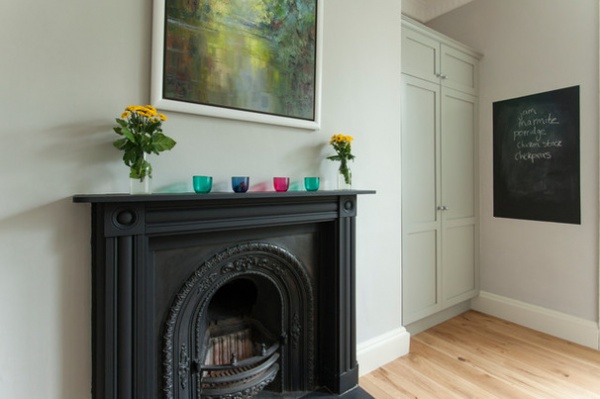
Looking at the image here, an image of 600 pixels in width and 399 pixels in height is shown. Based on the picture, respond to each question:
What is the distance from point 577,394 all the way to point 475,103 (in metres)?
2.27

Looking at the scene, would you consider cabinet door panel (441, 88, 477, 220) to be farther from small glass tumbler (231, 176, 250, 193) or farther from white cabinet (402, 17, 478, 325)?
small glass tumbler (231, 176, 250, 193)

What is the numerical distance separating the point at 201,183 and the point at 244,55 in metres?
0.65

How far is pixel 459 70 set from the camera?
2719 mm

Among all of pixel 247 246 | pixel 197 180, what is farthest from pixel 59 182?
pixel 247 246

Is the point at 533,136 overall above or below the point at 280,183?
above

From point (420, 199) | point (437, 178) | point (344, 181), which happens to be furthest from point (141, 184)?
point (437, 178)

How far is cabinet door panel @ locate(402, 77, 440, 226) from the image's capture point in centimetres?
233

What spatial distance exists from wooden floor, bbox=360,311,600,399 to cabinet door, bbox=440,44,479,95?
2042 mm

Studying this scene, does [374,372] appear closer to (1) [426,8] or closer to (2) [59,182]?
(2) [59,182]

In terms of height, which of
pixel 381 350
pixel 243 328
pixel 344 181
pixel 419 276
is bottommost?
pixel 381 350

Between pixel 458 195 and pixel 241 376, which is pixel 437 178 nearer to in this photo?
pixel 458 195

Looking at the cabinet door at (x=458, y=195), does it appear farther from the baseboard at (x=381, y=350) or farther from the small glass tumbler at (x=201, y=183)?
the small glass tumbler at (x=201, y=183)

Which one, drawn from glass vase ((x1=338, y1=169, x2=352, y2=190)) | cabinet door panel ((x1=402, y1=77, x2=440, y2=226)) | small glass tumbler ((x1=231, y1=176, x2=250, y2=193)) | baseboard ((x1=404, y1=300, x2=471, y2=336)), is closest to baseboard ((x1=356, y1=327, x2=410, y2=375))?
baseboard ((x1=404, y1=300, x2=471, y2=336))

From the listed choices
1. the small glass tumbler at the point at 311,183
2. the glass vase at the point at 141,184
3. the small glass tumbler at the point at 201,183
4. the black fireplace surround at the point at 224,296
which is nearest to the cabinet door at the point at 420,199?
the black fireplace surround at the point at 224,296
